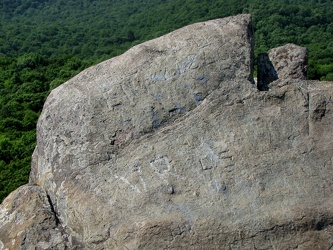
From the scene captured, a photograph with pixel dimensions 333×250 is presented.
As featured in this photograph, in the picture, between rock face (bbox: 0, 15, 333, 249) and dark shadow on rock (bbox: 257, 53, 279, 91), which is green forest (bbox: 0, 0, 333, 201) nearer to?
dark shadow on rock (bbox: 257, 53, 279, 91)

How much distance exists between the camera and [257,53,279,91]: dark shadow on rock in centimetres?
801

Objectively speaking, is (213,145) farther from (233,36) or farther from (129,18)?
(129,18)

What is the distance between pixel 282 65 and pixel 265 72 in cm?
25

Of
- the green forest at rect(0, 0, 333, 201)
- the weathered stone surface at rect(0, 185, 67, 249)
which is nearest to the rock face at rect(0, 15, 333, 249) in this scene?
the weathered stone surface at rect(0, 185, 67, 249)

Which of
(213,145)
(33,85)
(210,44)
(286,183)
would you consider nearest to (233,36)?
(210,44)

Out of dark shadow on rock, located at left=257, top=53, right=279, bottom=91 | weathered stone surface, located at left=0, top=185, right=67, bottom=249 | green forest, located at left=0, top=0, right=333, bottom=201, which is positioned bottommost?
green forest, located at left=0, top=0, right=333, bottom=201

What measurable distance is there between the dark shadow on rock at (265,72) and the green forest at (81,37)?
7.78 metres

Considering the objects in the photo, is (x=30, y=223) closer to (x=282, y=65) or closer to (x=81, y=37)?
(x=282, y=65)

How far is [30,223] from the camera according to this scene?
283 inches

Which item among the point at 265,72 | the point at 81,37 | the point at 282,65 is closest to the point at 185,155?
the point at 265,72

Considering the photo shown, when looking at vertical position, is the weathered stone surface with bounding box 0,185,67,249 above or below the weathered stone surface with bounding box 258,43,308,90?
below

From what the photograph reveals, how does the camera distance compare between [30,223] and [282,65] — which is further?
[282,65]

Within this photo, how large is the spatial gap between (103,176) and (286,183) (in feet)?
7.19

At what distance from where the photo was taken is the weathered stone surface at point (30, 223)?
7039mm
